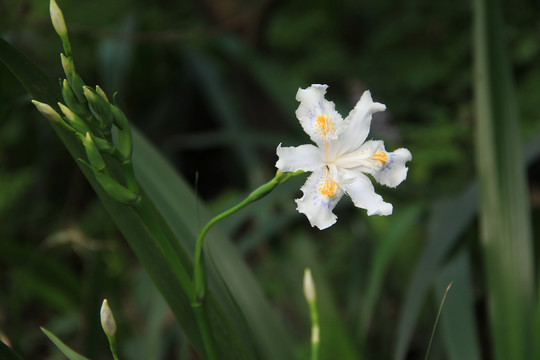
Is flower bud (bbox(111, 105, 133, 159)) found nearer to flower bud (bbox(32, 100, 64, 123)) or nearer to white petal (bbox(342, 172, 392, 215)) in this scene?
flower bud (bbox(32, 100, 64, 123))

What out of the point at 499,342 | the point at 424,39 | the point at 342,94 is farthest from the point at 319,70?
the point at 499,342

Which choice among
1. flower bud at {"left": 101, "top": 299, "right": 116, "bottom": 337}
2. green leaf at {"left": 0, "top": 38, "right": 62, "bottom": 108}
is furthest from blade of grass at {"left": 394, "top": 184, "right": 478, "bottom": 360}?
green leaf at {"left": 0, "top": 38, "right": 62, "bottom": 108}

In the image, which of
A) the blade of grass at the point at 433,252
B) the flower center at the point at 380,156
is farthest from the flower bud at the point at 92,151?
the blade of grass at the point at 433,252

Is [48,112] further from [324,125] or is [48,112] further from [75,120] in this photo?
[324,125]

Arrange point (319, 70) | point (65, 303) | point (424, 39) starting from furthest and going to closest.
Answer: point (424, 39), point (319, 70), point (65, 303)

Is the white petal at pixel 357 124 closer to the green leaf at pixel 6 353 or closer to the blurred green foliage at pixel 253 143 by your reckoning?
the green leaf at pixel 6 353

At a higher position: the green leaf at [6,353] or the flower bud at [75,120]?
the flower bud at [75,120]

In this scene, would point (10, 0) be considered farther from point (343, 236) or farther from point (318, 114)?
point (318, 114)
